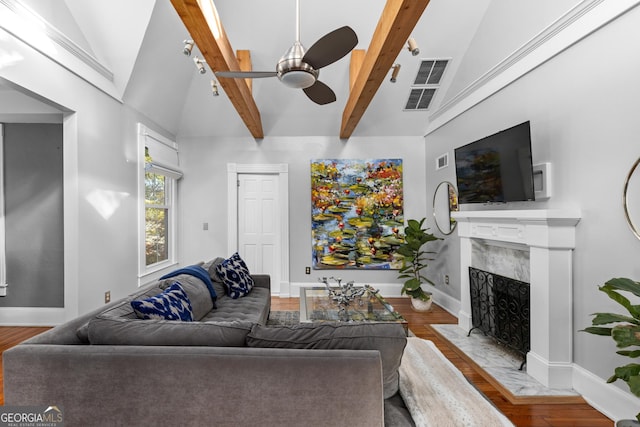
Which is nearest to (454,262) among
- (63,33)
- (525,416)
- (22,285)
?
(525,416)

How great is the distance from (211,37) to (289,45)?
1.85 meters

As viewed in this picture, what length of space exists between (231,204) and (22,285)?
2588 millimetres

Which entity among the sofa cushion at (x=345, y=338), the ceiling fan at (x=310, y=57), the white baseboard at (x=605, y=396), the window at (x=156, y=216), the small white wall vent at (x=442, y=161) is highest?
the ceiling fan at (x=310, y=57)

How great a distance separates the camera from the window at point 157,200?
3883 millimetres

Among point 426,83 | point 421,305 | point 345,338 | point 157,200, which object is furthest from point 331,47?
point 157,200

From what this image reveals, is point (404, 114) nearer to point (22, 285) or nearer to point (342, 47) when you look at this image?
point (342, 47)

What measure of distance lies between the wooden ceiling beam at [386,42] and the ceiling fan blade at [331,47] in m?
0.39

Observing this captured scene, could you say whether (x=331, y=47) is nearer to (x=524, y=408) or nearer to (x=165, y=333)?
(x=165, y=333)

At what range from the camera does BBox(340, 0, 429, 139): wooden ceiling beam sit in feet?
6.35

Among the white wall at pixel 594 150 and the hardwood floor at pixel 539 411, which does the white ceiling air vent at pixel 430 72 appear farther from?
the hardwood floor at pixel 539 411

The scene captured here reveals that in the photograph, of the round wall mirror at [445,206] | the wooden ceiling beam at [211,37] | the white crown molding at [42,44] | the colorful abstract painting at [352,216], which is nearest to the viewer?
the wooden ceiling beam at [211,37]

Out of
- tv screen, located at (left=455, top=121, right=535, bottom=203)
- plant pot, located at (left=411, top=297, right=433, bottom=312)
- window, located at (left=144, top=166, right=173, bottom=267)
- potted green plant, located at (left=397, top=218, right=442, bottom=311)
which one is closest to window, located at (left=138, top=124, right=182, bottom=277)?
window, located at (left=144, top=166, right=173, bottom=267)

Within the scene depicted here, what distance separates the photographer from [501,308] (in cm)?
278

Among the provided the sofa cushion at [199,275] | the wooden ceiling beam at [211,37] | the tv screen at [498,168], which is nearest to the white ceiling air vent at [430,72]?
the tv screen at [498,168]
